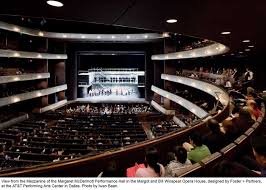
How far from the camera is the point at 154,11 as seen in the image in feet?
13.4

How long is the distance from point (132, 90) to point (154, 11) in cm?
2750

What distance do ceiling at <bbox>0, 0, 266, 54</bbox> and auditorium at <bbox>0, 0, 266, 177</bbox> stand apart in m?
0.02

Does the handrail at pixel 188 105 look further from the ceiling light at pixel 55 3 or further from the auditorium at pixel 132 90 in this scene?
the ceiling light at pixel 55 3

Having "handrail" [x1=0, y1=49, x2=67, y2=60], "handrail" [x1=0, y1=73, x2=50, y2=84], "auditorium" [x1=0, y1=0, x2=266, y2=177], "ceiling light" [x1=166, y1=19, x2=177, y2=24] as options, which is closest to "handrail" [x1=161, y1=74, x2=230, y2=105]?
"auditorium" [x1=0, y1=0, x2=266, y2=177]

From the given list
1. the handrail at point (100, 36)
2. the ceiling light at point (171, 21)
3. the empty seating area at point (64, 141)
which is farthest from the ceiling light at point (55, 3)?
the handrail at point (100, 36)

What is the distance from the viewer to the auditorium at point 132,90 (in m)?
3.78

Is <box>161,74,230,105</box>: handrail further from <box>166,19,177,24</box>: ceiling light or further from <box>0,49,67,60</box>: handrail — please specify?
<box>0,49,67,60</box>: handrail

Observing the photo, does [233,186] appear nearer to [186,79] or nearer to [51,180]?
[51,180]

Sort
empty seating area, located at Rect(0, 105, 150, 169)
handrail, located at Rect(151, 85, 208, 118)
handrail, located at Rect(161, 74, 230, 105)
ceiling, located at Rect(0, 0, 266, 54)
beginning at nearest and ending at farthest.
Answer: ceiling, located at Rect(0, 0, 266, 54) → empty seating area, located at Rect(0, 105, 150, 169) → handrail, located at Rect(161, 74, 230, 105) → handrail, located at Rect(151, 85, 208, 118)

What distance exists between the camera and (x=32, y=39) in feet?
78.7

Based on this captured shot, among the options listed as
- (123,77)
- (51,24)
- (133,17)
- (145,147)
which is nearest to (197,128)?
(145,147)

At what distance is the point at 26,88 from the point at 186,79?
→ 12514 millimetres

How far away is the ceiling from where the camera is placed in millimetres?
3615

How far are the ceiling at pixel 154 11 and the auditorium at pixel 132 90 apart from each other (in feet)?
0.06
